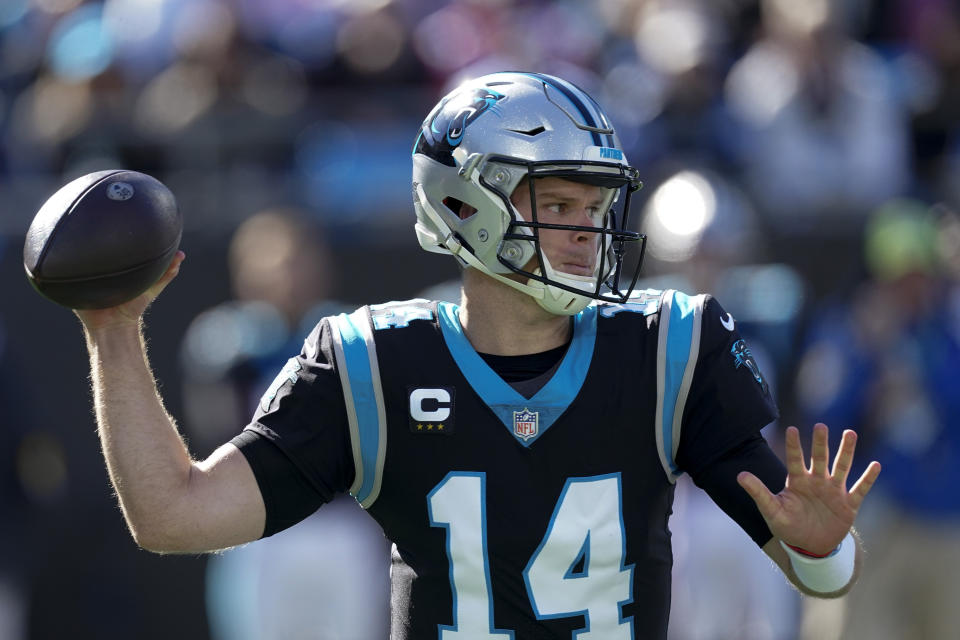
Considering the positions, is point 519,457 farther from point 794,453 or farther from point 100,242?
point 100,242

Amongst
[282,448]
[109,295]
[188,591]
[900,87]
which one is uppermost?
[900,87]

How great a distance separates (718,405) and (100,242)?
4.43 feet

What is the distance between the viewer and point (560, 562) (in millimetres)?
3109

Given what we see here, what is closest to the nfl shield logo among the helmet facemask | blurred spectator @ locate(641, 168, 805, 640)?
the helmet facemask

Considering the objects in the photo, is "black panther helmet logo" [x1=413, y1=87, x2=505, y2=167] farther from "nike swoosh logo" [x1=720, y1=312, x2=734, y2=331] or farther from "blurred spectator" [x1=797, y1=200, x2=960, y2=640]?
"blurred spectator" [x1=797, y1=200, x2=960, y2=640]

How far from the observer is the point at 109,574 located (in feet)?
23.8

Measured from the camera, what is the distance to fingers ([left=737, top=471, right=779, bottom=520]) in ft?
9.77

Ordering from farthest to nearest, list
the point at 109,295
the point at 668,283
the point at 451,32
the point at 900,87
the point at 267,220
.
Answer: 1. the point at 451,32
2. the point at 900,87
3. the point at 267,220
4. the point at 668,283
5. the point at 109,295

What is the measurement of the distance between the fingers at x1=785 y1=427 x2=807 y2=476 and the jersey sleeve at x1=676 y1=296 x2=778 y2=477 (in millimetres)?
170

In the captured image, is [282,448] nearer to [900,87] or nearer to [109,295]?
[109,295]

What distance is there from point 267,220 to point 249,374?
81 cm

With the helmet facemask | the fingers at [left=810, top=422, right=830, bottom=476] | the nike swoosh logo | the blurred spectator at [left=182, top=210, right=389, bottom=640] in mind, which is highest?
the helmet facemask

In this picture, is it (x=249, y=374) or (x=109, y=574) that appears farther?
(x=109, y=574)

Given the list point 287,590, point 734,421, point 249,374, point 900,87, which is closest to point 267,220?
point 249,374
